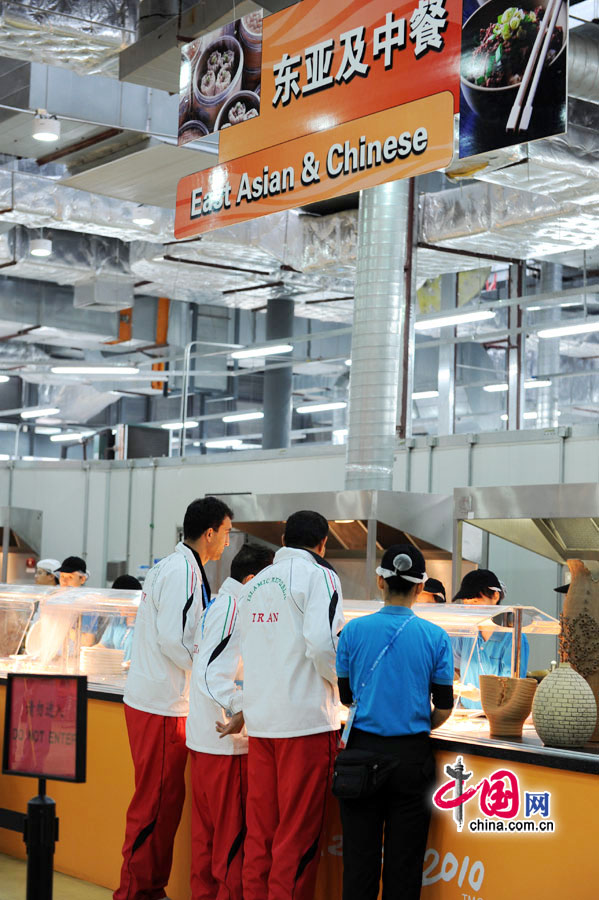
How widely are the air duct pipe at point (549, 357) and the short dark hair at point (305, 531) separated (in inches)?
330

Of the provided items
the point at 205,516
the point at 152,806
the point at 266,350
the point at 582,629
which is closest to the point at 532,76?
the point at 582,629

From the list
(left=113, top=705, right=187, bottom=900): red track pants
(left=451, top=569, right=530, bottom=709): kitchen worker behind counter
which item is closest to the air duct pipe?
(left=451, top=569, right=530, bottom=709): kitchen worker behind counter

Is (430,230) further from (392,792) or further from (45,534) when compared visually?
(392,792)

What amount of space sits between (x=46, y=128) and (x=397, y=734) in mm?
5430

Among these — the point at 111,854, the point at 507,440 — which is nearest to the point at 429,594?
the point at 507,440

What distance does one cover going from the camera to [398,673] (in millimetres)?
3668

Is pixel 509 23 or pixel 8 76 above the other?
pixel 8 76

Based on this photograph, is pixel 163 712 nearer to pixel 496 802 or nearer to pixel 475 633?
pixel 475 633

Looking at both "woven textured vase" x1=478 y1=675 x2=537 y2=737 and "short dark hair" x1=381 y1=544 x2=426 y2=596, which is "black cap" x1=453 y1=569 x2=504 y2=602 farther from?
"short dark hair" x1=381 y1=544 x2=426 y2=596

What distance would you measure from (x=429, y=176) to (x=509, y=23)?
22.3 ft

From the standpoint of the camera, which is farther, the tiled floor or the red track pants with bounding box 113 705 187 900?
the tiled floor

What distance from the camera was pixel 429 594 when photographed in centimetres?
680

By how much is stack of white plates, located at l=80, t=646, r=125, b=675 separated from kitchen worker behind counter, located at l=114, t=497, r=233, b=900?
96 centimetres

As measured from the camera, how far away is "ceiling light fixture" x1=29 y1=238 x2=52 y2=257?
10312mm
